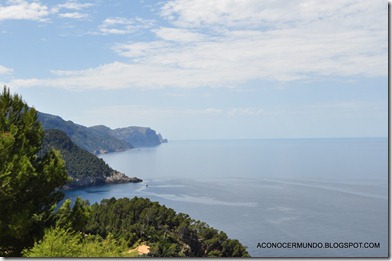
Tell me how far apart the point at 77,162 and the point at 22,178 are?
234 ft

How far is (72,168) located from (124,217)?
53.1 meters

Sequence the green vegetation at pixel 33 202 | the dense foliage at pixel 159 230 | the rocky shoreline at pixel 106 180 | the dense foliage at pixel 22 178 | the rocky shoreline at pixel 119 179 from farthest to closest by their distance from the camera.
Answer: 1. the rocky shoreline at pixel 119 179
2. the rocky shoreline at pixel 106 180
3. the dense foliage at pixel 159 230
4. the dense foliage at pixel 22 178
5. the green vegetation at pixel 33 202

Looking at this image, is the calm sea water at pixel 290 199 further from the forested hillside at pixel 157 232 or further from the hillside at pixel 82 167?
the forested hillside at pixel 157 232

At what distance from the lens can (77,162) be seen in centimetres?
7831

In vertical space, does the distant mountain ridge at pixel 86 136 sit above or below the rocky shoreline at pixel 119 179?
above

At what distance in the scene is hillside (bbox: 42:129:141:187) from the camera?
243 ft

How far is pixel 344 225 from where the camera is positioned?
2942 centimetres

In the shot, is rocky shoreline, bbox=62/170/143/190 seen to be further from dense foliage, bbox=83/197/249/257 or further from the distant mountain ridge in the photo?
the distant mountain ridge

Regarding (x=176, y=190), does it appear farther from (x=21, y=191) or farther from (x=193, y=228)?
(x=21, y=191)

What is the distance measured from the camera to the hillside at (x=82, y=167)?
74.1 meters

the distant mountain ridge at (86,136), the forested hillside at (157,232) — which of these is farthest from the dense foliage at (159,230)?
the distant mountain ridge at (86,136)

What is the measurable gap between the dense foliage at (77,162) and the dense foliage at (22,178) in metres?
63.6

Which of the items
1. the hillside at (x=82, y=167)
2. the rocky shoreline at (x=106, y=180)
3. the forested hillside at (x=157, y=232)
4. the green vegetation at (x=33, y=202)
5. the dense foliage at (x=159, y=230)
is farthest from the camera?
the hillside at (x=82, y=167)

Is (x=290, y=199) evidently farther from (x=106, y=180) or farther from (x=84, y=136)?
(x=84, y=136)
